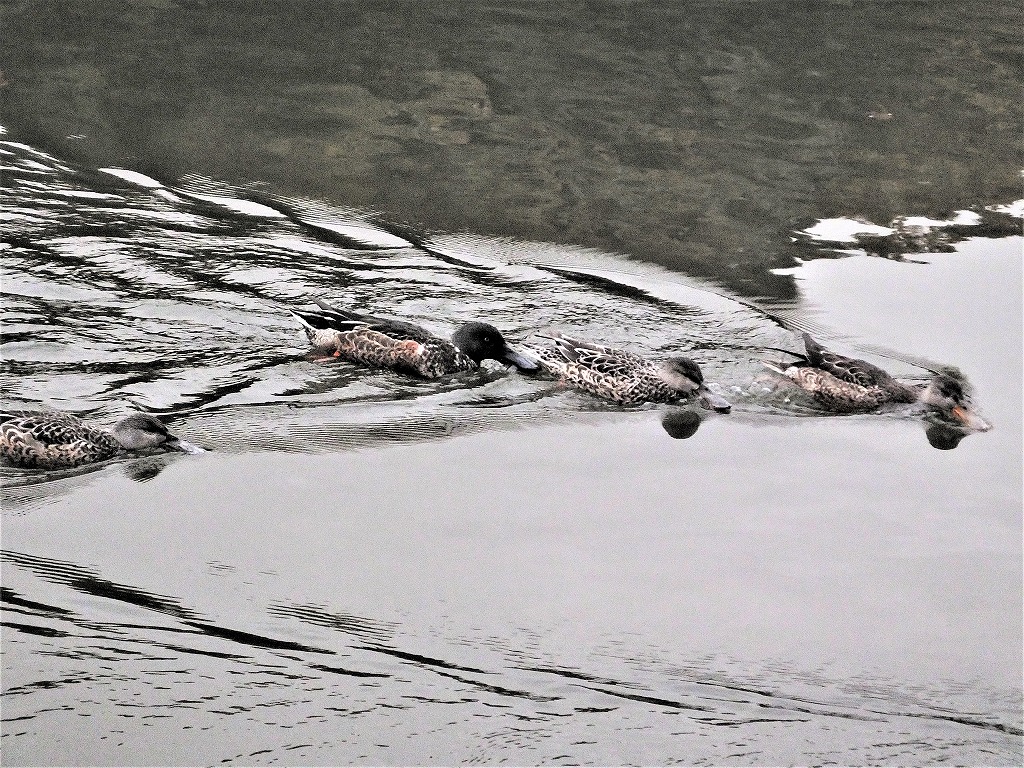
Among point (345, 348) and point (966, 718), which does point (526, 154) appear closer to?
point (345, 348)

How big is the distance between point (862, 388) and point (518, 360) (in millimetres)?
2276

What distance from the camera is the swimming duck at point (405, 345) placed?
941 cm

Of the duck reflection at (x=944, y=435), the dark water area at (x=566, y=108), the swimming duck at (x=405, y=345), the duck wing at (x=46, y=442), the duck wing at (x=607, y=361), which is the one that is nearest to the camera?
the duck wing at (x=46, y=442)

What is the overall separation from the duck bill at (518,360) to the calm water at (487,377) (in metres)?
0.14

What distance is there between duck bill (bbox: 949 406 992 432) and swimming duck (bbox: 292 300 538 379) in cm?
277

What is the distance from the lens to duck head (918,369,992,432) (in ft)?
29.2

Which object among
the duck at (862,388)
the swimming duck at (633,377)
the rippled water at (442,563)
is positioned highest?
the duck at (862,388)

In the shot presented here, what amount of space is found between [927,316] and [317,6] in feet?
34.3

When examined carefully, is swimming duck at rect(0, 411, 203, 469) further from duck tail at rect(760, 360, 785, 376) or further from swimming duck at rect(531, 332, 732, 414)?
duck tail at rect(760, 360, 785, 376)

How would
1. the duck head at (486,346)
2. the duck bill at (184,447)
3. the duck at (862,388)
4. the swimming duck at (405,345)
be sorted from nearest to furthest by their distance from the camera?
1. the duck bill at (184,447)
2. the duck at (862,388)
3. the swimming duck at (405,345)
4. the duck head at (486,346)

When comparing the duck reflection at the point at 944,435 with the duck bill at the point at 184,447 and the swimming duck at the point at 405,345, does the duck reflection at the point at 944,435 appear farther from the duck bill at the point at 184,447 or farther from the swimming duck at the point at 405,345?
the duck bill at the point at 184,447

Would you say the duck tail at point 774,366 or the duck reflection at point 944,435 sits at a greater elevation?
the duck tail at point 774,366

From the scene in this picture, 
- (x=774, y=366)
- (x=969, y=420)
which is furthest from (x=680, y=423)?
(x=969, y=420)

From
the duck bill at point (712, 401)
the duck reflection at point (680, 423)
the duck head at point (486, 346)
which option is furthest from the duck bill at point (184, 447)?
the duck bill at point (712, 401)
